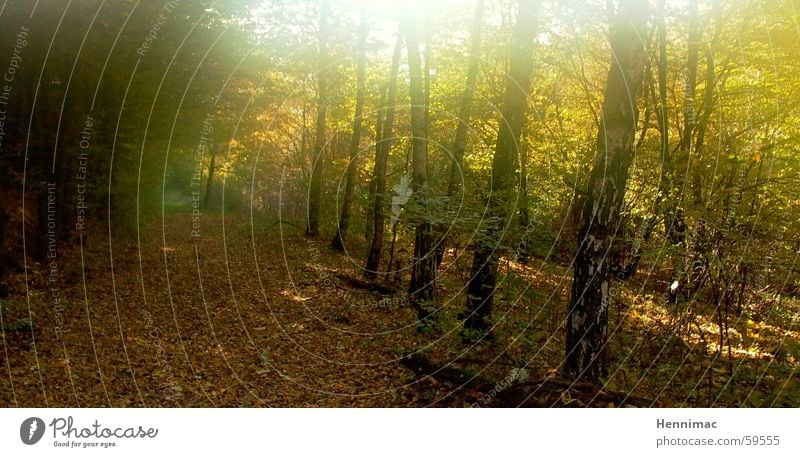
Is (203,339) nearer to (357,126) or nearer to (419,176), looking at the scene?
(419,176)

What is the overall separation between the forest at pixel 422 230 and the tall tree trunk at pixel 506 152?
0.17 feet

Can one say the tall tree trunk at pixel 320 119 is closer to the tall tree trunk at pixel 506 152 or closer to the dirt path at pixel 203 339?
the dirt path at pixel 203 339

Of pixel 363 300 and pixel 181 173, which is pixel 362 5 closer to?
pixel 363 300

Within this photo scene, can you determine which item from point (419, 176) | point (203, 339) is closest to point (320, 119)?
point (419, 176)

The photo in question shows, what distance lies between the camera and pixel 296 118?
1176 inches

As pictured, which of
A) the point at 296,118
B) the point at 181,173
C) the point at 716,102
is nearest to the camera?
the point at 716,102

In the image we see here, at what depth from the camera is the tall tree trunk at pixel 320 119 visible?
2292 cm

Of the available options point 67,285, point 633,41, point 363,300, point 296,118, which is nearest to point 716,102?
point 633,41

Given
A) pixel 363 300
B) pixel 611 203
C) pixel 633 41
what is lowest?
pixel 363 300

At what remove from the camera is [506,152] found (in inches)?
400

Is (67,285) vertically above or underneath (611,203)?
underneath

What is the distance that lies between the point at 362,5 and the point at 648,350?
54.5 feet

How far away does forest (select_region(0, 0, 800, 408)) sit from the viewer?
8.20 meters

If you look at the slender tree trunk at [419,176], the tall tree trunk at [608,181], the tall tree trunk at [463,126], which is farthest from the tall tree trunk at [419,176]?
the tall tree trunk at [608,181]
